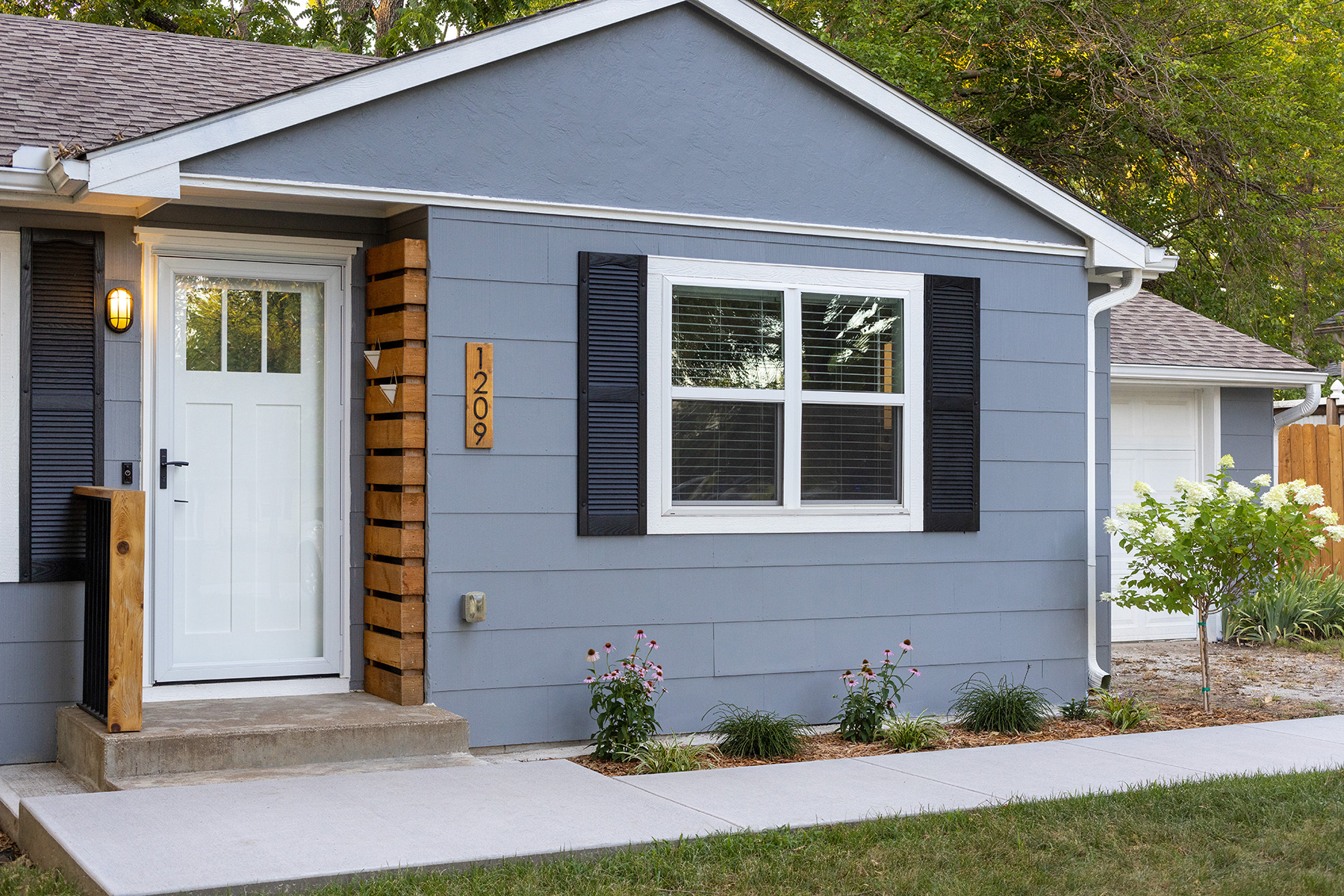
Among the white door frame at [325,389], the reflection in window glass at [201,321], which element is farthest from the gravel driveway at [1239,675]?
the reflection in window glass at [201,321]

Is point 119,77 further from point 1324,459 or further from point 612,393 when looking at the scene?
point 1324,459

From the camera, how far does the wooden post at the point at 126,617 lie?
5133 millimetres

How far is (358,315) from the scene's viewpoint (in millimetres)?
6367

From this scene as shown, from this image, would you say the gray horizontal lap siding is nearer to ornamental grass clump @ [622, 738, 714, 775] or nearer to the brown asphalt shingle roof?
ornamental grass clump @ [622, 738, 714, 775]

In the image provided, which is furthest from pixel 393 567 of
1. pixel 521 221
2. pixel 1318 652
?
pixel 1318 652

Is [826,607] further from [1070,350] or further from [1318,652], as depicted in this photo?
[1318,652]

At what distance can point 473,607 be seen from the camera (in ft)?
19.6

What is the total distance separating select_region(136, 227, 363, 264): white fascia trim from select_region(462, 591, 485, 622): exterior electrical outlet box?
1758 millimetres

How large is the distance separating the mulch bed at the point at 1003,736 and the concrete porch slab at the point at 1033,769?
0.29m

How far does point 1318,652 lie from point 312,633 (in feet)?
25.2

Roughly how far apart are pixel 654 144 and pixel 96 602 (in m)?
3.33

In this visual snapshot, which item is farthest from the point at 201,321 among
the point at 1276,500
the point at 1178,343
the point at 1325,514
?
the point at 1178,343

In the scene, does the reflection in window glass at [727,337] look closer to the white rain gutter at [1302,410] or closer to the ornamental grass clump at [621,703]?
the ornamental grass clump at [621,703]

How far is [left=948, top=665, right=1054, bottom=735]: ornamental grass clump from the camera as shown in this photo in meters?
6.77
